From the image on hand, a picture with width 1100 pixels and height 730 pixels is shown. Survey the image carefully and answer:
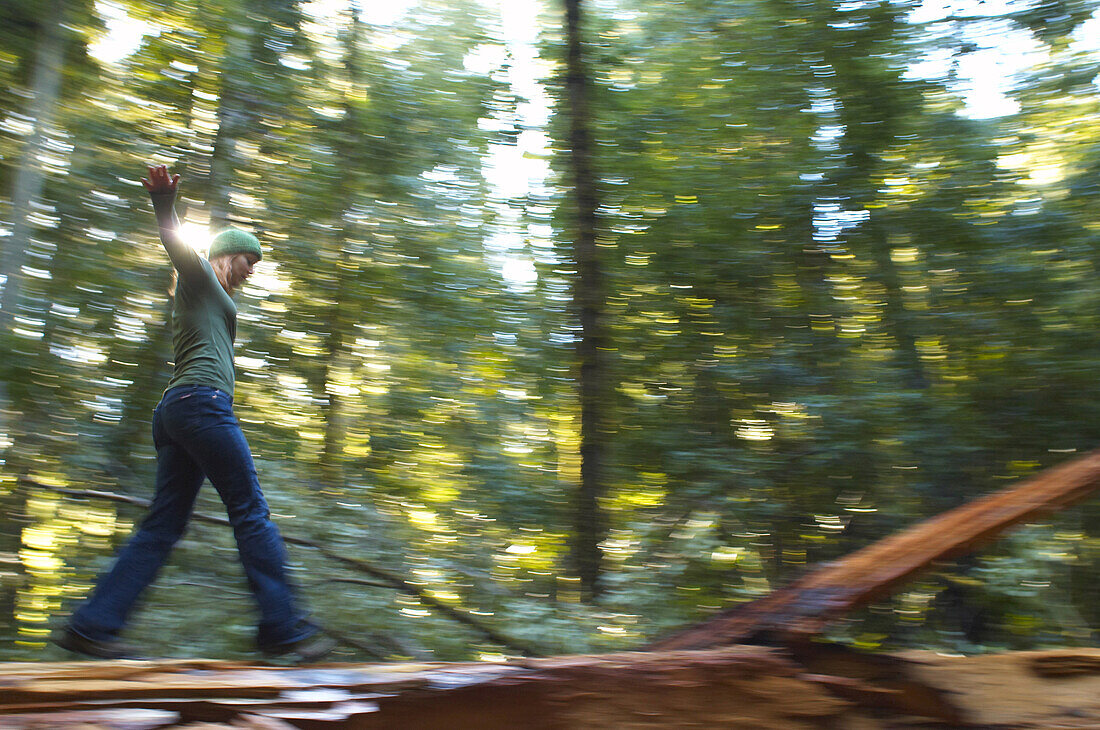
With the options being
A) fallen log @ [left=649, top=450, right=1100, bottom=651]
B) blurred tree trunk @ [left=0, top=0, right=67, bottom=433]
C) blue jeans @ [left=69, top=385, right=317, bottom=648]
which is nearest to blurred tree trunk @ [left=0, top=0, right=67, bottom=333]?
blurred tree trunk @ [left=0, top=0, right=67, bottom=433]

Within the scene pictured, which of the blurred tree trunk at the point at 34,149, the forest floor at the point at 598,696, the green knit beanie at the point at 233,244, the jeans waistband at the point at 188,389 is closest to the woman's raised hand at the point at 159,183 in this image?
the green knit beanie at the point at 233,244

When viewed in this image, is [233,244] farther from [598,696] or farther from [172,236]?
[598,696]

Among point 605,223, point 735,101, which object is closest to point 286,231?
point 605,223

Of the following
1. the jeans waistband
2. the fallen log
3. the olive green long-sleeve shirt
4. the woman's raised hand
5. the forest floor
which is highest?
the woman's raised hand

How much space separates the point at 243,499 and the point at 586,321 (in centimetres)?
297

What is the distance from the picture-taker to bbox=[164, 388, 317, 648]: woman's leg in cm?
229

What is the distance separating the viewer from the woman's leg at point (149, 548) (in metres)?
2.26

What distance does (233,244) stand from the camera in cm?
Result: 259

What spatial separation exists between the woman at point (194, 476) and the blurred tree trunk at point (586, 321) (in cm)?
256

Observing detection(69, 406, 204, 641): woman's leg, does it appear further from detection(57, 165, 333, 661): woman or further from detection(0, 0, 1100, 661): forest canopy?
detection(0, 0, 1100, 661): forest canopy

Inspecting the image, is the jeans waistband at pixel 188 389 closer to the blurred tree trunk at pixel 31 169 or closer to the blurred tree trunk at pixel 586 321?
the blurred tree trunk at pixel 31 169

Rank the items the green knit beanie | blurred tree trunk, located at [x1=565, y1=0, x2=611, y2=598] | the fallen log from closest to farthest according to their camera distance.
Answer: the fallen log < the green knit beanie < blurred tree trunk, located at [x1=565, y1=0, x2=611, y2=598]

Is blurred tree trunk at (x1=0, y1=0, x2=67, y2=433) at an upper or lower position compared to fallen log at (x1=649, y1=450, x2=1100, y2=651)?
upper

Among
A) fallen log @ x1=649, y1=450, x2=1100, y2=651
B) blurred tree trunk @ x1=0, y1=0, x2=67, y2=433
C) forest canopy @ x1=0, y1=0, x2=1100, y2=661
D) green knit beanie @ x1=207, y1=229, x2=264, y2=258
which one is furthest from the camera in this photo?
forest canopy @ x1=0, y1=0, x2=1100, y2=661
